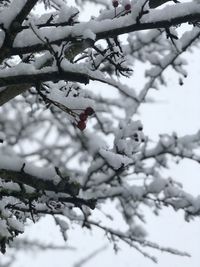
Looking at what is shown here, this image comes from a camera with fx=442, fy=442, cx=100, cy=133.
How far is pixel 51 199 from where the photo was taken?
2348 mm

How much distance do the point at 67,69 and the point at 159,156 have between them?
4.27 m

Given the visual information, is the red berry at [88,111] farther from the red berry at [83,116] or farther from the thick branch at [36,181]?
the thick branch at [36,181]

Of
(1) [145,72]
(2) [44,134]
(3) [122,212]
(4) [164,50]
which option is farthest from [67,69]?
(2) [44,134]

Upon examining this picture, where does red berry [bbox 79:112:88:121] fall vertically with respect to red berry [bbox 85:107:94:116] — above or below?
below

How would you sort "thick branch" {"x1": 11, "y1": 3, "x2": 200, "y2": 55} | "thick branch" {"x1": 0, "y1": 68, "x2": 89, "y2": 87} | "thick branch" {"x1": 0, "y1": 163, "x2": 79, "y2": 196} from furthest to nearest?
1. "thick branch" {"x1": 0, "y1": 163, "x2": 79, "y2": 196}
2. "thick branch" {"x1": 11, "y1": 3, "x2": 200, "y2": 55}
3. "thick branch" {"x1": 0, "y1": 68, "x2": 89, "y2": 87}

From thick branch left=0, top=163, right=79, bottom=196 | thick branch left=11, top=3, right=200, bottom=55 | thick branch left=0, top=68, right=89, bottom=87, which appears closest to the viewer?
thick branch left=0, top=68, right=89, bottom=87

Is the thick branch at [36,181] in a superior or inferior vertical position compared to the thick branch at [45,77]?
inferior

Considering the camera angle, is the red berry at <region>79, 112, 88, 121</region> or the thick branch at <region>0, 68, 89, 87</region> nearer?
the thick branch at <region>0, 68, 89, 87</region>

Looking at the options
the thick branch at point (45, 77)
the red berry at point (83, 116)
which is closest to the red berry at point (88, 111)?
the red berry at point (83, 116)

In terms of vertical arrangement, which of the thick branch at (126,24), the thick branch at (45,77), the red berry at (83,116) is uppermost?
the thick branch at (126,24)

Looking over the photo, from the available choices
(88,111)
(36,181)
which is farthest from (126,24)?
(36,181)

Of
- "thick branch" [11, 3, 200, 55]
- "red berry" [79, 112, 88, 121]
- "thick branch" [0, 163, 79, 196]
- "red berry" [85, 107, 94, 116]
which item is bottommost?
"thick branch" [0, 163, 79, 196]

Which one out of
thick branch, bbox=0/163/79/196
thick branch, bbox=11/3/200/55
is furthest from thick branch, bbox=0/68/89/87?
thick branch, bbox=0/163/79/196

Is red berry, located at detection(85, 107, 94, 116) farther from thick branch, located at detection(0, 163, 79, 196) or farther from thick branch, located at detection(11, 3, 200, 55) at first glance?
thick branch, located at detection(0, 163, 79, 196)
